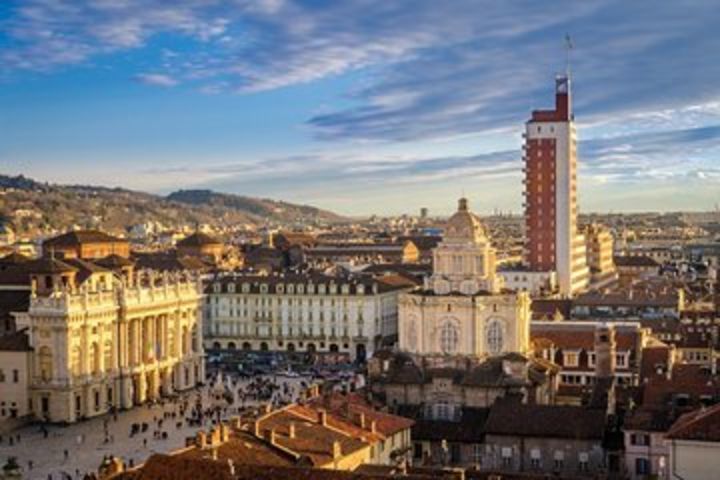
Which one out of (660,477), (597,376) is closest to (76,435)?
(597,376)

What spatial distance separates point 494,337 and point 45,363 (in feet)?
103

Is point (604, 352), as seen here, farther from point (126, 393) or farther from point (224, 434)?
point (224, 434)

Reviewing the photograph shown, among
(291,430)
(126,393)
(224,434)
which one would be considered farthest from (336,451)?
(126,393)

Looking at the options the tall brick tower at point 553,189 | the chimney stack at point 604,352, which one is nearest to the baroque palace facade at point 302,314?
the tall brick tower at point 553,189

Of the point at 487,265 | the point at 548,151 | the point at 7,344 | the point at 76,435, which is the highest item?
the point at 548,151

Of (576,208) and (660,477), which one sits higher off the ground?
(576,208)

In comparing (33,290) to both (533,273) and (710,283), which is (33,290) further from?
(710,283)

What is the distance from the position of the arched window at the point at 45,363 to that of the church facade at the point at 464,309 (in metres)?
24.6

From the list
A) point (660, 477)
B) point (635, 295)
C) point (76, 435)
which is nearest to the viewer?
point (660, 477)

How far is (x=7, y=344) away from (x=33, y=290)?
6.13 meters

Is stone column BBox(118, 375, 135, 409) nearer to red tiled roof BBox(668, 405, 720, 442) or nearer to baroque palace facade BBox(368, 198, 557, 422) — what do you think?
baroque palace facade BBox(368, 198, 557, 422)

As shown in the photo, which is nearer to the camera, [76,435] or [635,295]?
[76,435]

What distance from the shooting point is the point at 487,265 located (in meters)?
84.2

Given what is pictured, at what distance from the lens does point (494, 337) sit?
81625mm
